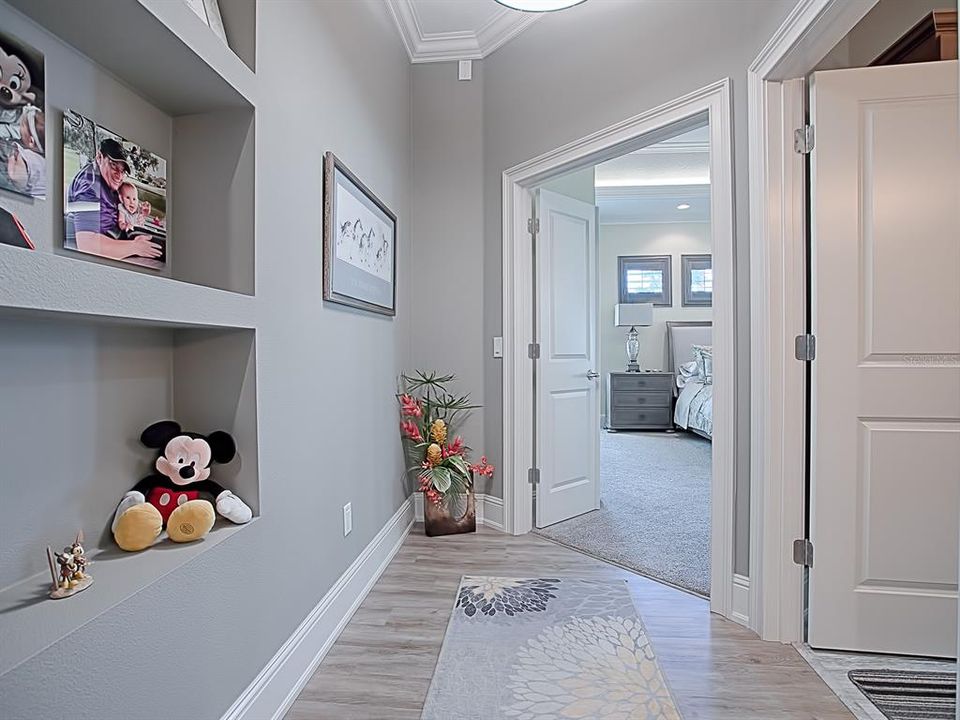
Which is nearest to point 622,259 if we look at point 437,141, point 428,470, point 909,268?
point 437,141

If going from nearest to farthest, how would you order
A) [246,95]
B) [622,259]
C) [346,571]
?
[246,95], [346,571], [622,259]

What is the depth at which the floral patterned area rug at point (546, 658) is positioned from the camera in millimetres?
Answer: 1723

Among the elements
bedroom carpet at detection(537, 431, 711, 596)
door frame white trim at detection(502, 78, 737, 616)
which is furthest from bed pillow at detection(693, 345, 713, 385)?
door frame white trim at detection(502, 78, 737, 616)

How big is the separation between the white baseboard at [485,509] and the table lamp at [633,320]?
187 inches

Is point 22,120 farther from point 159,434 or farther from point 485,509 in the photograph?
point 485,509

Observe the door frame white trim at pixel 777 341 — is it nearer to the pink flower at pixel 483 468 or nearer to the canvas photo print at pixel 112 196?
the pink flower at pixel 483 468

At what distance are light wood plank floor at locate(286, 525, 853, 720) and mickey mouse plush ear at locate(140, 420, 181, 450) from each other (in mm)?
879

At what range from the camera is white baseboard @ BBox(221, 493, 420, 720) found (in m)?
1.53

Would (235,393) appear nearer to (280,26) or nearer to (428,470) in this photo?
(280,26)

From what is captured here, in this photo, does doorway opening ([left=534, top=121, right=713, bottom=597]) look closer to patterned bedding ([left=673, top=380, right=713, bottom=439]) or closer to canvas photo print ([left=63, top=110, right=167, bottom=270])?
patterned bedding ([left=673, top=380, right=713, bottom=439])

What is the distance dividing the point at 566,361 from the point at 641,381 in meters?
4.19

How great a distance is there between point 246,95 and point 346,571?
169cm

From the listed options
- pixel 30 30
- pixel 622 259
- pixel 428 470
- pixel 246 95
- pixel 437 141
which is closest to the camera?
pixel 30 30

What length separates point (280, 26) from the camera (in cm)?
167
